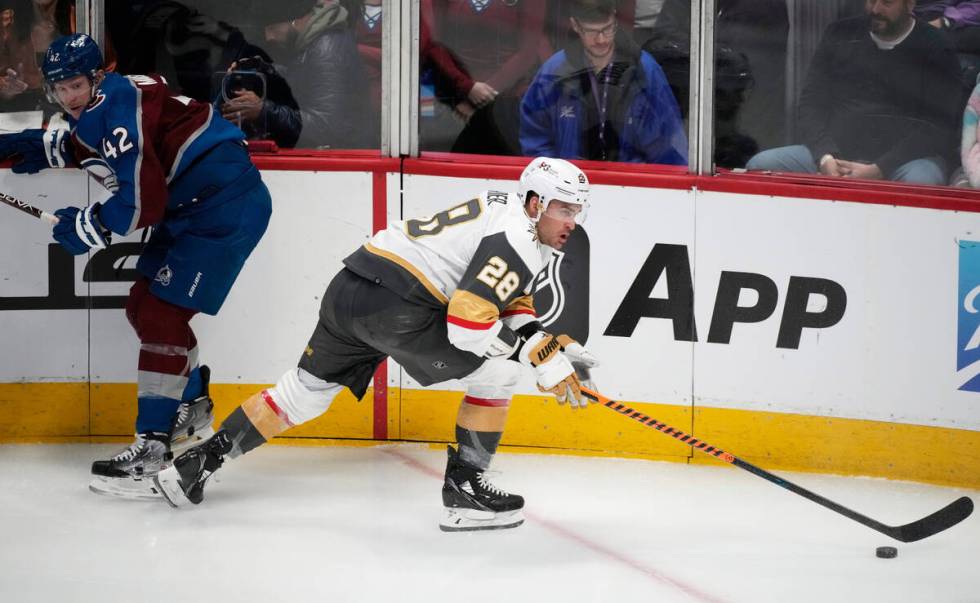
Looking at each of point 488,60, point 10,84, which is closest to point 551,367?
point 488,60

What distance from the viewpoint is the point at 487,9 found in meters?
4.54

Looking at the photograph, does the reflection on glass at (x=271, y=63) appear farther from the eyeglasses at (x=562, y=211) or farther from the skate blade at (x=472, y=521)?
the skate blade at (x=472, y=521)

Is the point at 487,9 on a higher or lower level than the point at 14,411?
higher

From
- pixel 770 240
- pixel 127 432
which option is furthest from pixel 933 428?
pixel 127 432

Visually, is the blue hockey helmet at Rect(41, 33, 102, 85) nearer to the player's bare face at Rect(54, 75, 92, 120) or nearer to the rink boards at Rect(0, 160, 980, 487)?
the player's bare face at Rect(54, 75, 92, 120)

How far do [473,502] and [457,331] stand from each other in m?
0.64

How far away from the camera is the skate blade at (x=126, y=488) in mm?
3850

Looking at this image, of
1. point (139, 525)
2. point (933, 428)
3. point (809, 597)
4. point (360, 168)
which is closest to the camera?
point (809, 597)

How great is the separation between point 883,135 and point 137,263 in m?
2.45

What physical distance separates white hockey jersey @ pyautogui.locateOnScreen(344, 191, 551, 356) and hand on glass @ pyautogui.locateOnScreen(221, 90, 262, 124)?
4.37ft

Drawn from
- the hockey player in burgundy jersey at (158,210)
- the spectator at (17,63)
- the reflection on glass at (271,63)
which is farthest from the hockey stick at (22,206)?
the reflection on glass at (271,63)

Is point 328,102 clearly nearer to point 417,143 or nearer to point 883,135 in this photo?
point 417,143

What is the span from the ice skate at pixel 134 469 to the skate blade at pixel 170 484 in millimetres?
157

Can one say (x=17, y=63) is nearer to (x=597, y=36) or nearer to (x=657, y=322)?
(x=597, y=36)
